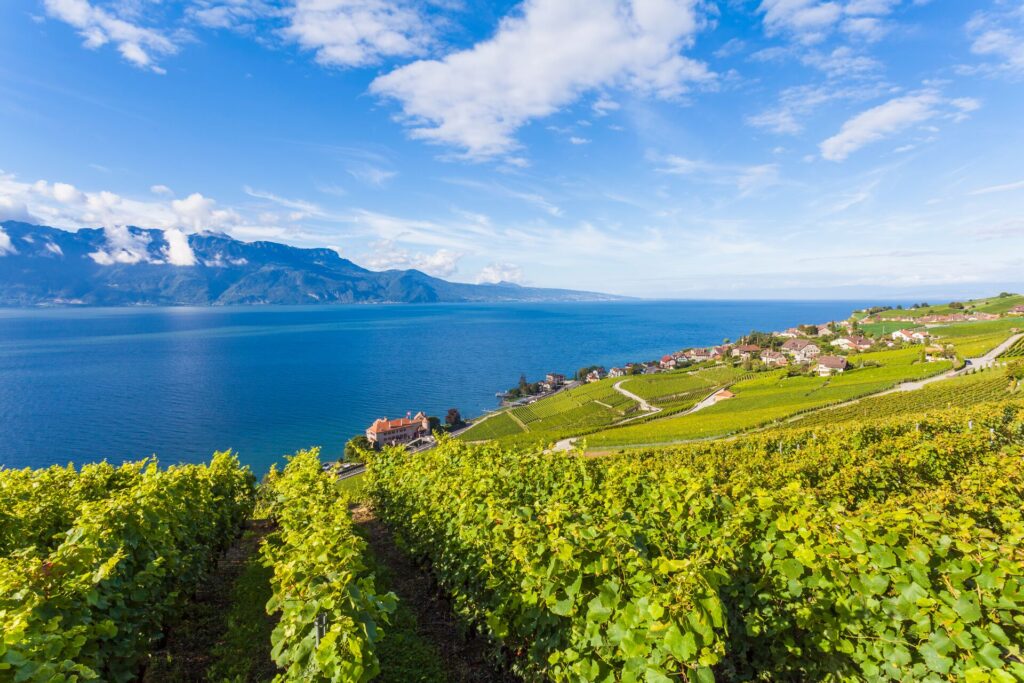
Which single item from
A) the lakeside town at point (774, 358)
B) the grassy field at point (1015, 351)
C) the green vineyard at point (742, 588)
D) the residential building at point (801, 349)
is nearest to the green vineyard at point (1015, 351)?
the grassy field at point (1015, 351)

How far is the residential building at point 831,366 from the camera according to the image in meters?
86.5

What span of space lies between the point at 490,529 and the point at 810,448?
18.4m

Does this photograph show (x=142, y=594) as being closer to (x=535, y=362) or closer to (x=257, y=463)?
(x=257, y=463)

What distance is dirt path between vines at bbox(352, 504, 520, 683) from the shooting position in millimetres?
7848

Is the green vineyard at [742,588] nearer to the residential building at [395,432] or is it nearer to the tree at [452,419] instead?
the residential building at [395,432]

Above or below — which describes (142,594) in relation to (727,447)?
above

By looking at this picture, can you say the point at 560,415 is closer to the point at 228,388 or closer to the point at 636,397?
the point at 636,397

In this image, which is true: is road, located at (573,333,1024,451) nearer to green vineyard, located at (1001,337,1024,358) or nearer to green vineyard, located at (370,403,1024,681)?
green vineyard, located at (1001,337,1024,358)

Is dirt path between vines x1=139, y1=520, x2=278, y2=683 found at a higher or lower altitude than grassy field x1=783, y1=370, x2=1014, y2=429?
higher

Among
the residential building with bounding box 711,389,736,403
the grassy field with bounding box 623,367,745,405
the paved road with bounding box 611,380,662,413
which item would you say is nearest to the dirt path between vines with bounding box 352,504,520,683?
the paved road with bounding box 611,380,662,413

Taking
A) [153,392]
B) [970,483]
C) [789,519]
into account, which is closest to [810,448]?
[970,483]

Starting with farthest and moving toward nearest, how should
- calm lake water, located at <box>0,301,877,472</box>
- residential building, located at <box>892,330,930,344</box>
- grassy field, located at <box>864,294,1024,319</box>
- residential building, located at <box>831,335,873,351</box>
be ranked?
1. grassy field, located at <box>864,294,1024,319</box>
2. residential building, located at <box>831,335,873,351</box>
3. residential building, located at <box>892,330,930,344</box>
4. calm lake water, located at <box>0,301,877,472</box>

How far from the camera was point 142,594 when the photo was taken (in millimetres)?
6648

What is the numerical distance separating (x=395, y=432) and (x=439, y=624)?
66.9m
